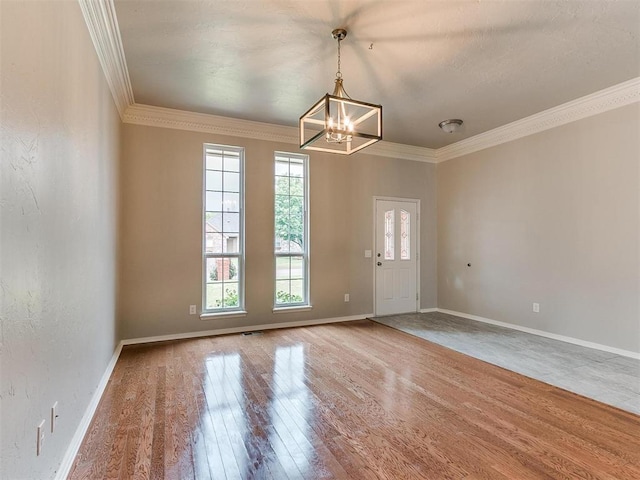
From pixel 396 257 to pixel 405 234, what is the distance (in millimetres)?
455


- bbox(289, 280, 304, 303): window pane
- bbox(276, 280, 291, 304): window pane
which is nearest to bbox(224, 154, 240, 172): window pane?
bbox(276, 280, 291, 304): window pane

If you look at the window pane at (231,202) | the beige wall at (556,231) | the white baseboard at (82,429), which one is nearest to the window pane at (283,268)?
the window pane at (231,202)

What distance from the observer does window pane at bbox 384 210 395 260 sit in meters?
5.76

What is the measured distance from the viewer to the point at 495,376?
3.12 meters

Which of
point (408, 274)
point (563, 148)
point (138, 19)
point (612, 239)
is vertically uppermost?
point (138, 19)

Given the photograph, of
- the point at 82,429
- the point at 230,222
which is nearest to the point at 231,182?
the point at 230,222

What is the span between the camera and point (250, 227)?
187 inches

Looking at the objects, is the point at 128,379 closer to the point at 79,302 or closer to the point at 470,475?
the point at 79,302

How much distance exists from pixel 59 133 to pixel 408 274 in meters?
5.22

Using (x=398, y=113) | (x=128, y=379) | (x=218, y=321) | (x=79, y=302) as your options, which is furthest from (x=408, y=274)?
(x=79, y=302)

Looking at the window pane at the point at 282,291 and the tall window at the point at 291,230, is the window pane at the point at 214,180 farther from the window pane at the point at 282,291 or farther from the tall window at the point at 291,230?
the window pane at the point at 282,291

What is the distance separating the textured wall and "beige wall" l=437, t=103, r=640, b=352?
504cm

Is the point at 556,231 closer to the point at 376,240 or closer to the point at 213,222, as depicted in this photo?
the point at 376,240

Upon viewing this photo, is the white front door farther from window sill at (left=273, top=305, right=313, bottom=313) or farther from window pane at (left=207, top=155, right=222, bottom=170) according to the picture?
window pane at (left=207, top=155, right=222, bottom=170)
